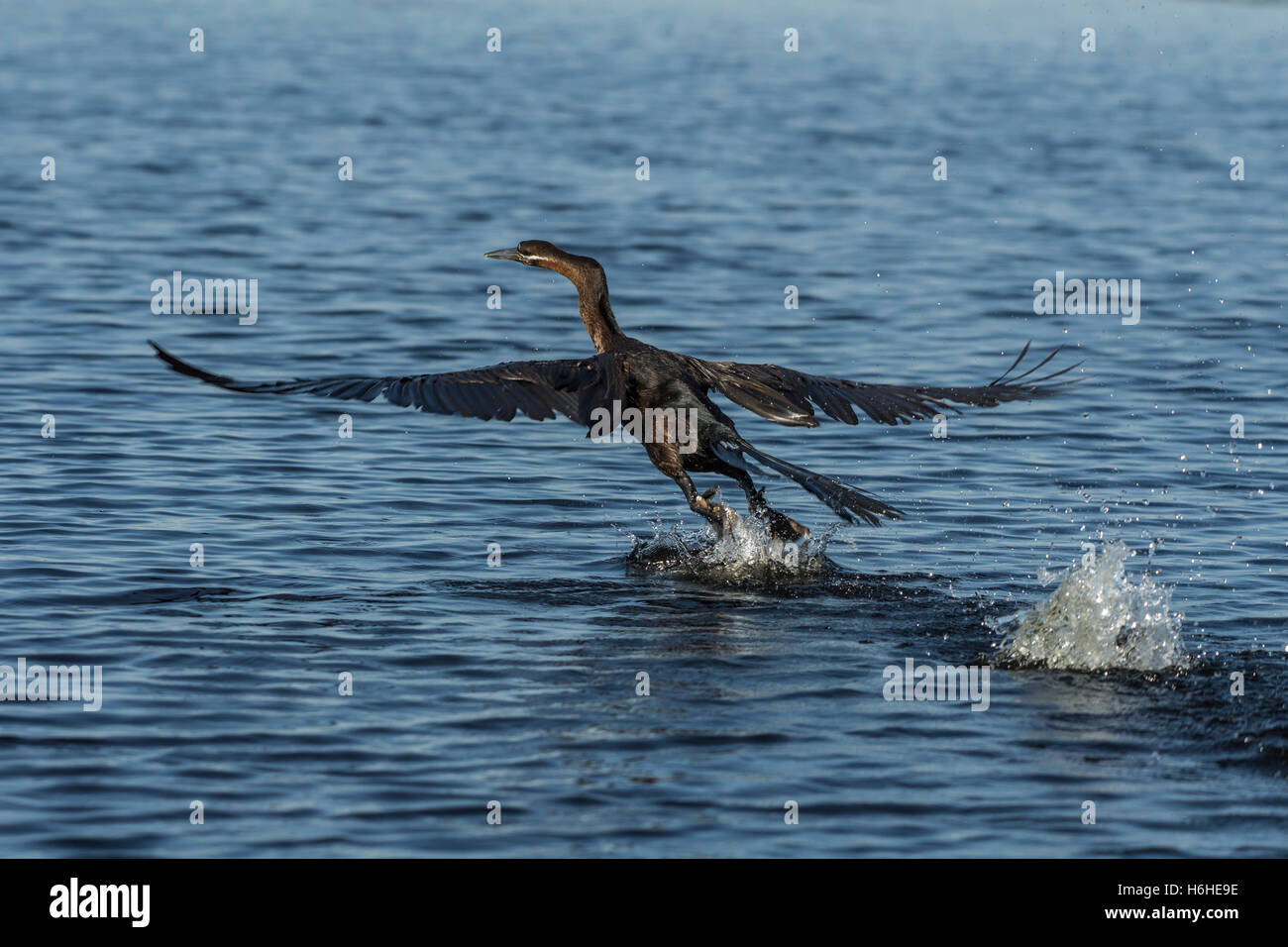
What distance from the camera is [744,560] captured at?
10.3 m

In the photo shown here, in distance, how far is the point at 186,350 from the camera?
15.7 meters

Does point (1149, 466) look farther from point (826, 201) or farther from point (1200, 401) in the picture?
point (826, 201)

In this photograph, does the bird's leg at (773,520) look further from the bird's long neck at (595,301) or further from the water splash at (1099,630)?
the water splash at (1099,630)

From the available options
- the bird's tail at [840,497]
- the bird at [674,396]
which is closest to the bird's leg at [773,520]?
the bird at [674,396]

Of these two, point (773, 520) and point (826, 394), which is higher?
point (826, 394)

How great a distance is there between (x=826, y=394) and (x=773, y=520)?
2.59 ft

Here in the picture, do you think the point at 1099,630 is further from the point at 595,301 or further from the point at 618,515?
the point at 618,515

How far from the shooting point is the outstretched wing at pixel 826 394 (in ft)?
33.1

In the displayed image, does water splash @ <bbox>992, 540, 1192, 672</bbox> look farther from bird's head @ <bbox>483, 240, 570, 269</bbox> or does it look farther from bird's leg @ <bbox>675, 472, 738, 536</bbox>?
bird's head @ <bbox>483, 240, 570, 269</bbox>

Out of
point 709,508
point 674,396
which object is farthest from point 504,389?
point 709,508

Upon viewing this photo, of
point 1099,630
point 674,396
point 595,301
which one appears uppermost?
point 595,301

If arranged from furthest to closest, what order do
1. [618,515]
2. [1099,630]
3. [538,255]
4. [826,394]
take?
1. [618,515]
2. [538,255]
3. [826,394]
4. [1099,630]

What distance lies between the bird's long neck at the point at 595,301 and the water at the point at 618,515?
119 centimetres

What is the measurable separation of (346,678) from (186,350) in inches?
316
